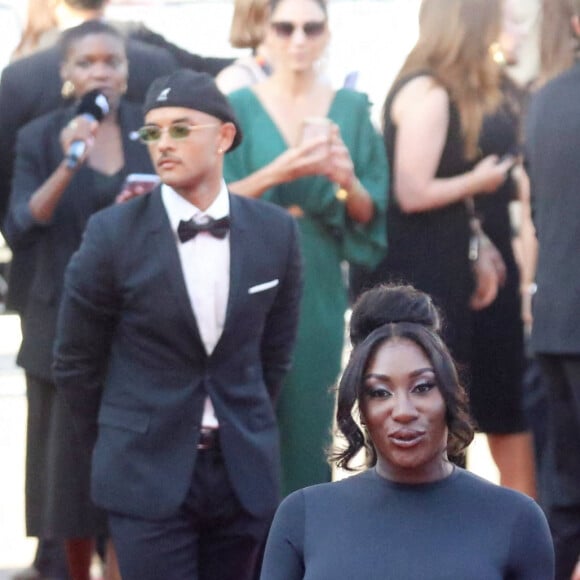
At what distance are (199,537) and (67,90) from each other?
6.26ft

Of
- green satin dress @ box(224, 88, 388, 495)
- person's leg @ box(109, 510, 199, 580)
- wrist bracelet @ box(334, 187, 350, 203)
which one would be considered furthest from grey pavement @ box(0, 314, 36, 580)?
person's leg @ box(109, 510, 199, 580)

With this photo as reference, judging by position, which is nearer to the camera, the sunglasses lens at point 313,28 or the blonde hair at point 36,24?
the sunglasses lens at point 313,28

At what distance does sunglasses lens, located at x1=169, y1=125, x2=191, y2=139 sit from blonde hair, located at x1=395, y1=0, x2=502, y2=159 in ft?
4.98

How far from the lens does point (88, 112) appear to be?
223 inches

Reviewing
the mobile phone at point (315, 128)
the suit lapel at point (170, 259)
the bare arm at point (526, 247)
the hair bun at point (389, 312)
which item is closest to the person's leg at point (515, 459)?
the bare arm at point (526, 247)

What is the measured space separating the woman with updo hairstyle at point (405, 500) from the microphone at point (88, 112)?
8.15 feet

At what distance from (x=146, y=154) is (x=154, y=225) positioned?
3.97ft

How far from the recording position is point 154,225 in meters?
4.61

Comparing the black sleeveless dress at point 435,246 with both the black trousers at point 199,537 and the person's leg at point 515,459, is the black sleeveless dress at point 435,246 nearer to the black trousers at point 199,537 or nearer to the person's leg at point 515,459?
the person's leg at point 515,459

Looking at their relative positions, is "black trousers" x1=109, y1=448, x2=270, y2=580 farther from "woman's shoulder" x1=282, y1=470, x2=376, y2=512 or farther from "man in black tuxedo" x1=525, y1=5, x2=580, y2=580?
"woman's shoulder" x1=282, y1=470, x2=376, y2=512

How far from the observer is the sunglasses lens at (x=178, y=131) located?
15.5ft

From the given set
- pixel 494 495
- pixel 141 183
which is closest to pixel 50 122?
pixel 141 183

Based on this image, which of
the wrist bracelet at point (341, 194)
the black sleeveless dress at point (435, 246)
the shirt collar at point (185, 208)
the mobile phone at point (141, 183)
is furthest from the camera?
the black sleeveless dress at point (435, 246)

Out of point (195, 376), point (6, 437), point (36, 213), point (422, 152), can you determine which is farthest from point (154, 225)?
point (6, 437)
